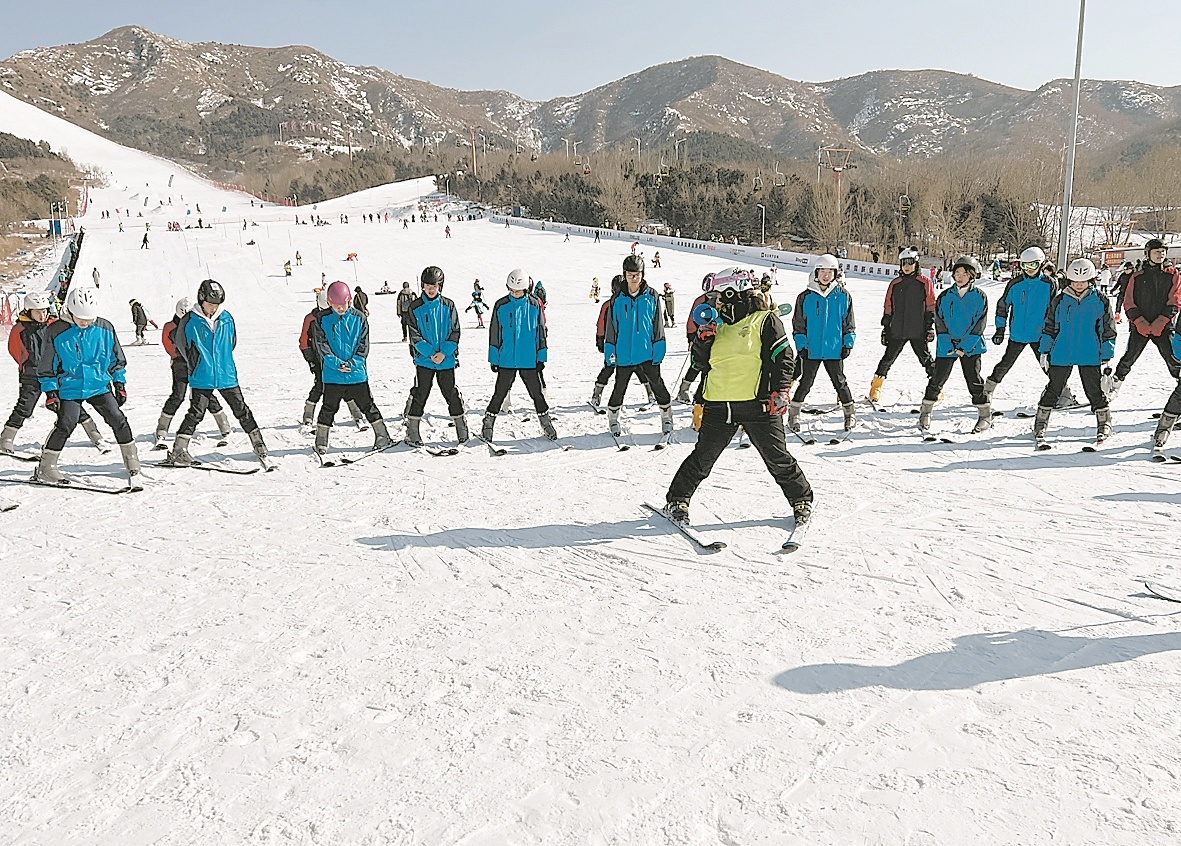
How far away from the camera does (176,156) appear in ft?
641

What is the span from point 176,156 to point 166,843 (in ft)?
Result: 750

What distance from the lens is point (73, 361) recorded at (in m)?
6.77

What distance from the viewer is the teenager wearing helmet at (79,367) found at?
22.2 feet

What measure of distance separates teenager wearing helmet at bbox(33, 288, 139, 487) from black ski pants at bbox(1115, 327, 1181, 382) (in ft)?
35.0

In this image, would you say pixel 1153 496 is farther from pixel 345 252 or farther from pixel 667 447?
pixel 345 252

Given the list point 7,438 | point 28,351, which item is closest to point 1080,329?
point 28,351

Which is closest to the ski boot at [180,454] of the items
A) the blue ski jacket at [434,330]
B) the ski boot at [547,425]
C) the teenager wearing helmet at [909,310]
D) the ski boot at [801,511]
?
the blue ski jacket at [434,330]

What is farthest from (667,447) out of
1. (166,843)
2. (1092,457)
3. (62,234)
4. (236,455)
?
(62,234)

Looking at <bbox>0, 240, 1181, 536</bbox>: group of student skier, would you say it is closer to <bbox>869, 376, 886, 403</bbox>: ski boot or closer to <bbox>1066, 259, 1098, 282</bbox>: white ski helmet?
<bbox>1066, 259, 1098, 282</bbox>: white ski helmet

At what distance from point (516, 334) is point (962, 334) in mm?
4695

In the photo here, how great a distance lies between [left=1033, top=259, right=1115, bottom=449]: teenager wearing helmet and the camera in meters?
7.34

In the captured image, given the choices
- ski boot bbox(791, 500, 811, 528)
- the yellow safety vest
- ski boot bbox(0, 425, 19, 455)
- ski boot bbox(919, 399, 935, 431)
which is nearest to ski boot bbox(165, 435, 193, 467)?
ski boot bbox(0, 425, 19, 455)

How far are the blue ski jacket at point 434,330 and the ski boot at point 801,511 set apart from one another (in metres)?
3.92

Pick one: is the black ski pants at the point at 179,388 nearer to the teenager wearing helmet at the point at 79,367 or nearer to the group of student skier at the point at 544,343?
the group of student skier at the point at 544,343
